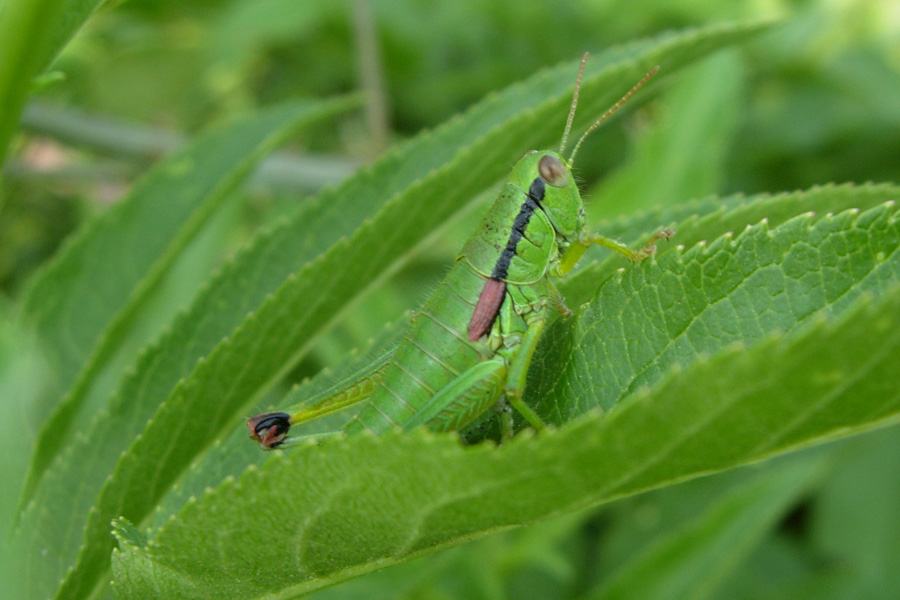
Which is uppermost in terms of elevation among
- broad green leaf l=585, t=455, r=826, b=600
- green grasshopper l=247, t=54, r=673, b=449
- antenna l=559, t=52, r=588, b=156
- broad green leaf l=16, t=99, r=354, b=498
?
broad green leaf l=16, t=99, r=354, b=498

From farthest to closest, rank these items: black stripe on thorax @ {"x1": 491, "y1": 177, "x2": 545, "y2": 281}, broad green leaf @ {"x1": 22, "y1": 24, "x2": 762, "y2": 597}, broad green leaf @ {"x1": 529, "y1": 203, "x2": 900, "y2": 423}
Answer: black stripe on thorax @ {"x1": 491, "y1": 177, "x2": 545, "y2": 281} < broad green leaf @ {"x1": 22, "y1": 24, "x2": 762, "y2": 597} < broad green leaf @ {"x1": 529, "y1": 203, "x2": 900, "y2": 423}

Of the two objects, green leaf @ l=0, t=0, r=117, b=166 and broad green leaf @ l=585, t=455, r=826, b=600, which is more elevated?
green leaf @ l=0, t=0, r=117, b=166

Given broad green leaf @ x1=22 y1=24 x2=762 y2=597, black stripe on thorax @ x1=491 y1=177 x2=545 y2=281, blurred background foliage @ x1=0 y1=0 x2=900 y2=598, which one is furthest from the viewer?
blurred background foliage @ x1=0 y1=0 x2=900 y2=598

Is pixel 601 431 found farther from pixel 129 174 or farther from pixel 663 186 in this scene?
pixel 129 174

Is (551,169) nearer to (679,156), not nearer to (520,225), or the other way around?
(520,225)

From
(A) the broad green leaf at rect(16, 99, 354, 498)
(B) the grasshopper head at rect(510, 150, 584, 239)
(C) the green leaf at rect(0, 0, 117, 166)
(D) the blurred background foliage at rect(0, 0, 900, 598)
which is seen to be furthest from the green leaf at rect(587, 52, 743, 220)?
(C) the green leaf at rect(0, 0, 117, 166)

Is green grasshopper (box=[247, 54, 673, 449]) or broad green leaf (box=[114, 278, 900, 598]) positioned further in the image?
green grasshopper (box=[247, 54, 673, 449])

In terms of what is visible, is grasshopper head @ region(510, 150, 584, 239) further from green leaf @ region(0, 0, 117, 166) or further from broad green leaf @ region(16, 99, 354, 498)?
green leaf @ region(0, 0, 117, 166)

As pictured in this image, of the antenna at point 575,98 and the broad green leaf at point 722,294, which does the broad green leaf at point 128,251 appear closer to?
the antenna at point 575,98
